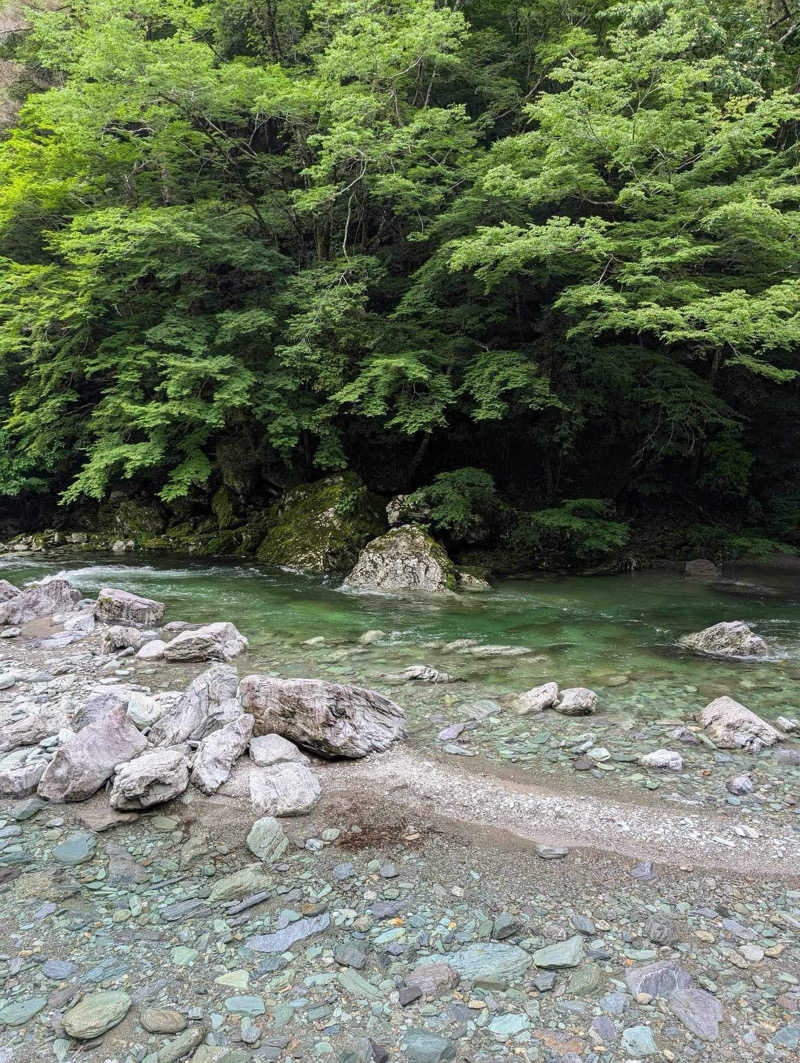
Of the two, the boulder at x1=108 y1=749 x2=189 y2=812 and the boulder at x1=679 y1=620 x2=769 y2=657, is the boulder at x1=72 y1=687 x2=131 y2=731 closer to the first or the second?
the boulder at x1=108 y1=749 x2=189 y2=812

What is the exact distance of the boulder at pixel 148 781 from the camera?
356 cm

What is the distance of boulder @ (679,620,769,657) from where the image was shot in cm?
688

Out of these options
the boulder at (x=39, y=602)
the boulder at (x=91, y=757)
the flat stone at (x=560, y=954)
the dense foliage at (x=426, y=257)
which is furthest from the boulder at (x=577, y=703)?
the boulder at (x=39, y=602)

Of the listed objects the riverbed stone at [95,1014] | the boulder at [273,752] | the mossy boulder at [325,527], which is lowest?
the riverbed stone at [95,1014]

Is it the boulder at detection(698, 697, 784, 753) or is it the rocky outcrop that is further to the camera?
the rocky outcrop

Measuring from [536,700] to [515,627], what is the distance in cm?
308

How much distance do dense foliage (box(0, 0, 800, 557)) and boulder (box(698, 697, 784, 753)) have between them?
20.4 feet

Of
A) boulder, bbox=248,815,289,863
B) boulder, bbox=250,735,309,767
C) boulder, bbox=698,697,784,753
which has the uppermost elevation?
boulder, bbox=698,697,784,753

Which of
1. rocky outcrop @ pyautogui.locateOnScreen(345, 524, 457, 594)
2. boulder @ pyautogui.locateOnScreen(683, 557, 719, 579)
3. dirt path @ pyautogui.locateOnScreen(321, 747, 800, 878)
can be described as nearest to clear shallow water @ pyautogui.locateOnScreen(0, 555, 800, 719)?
boulder @ pyautogui.locateOnScreen(683, 557, 719, 579)

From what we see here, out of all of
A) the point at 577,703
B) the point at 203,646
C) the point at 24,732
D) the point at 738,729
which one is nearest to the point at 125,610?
the point at 203,646

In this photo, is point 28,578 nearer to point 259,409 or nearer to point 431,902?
point 259,409

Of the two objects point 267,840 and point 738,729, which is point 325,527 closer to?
point 738,729

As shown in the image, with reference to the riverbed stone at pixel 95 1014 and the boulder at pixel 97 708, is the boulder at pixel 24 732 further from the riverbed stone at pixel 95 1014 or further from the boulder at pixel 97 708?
the riverbed stone at pixel 95 1014

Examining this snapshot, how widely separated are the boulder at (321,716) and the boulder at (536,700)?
1.15 m
